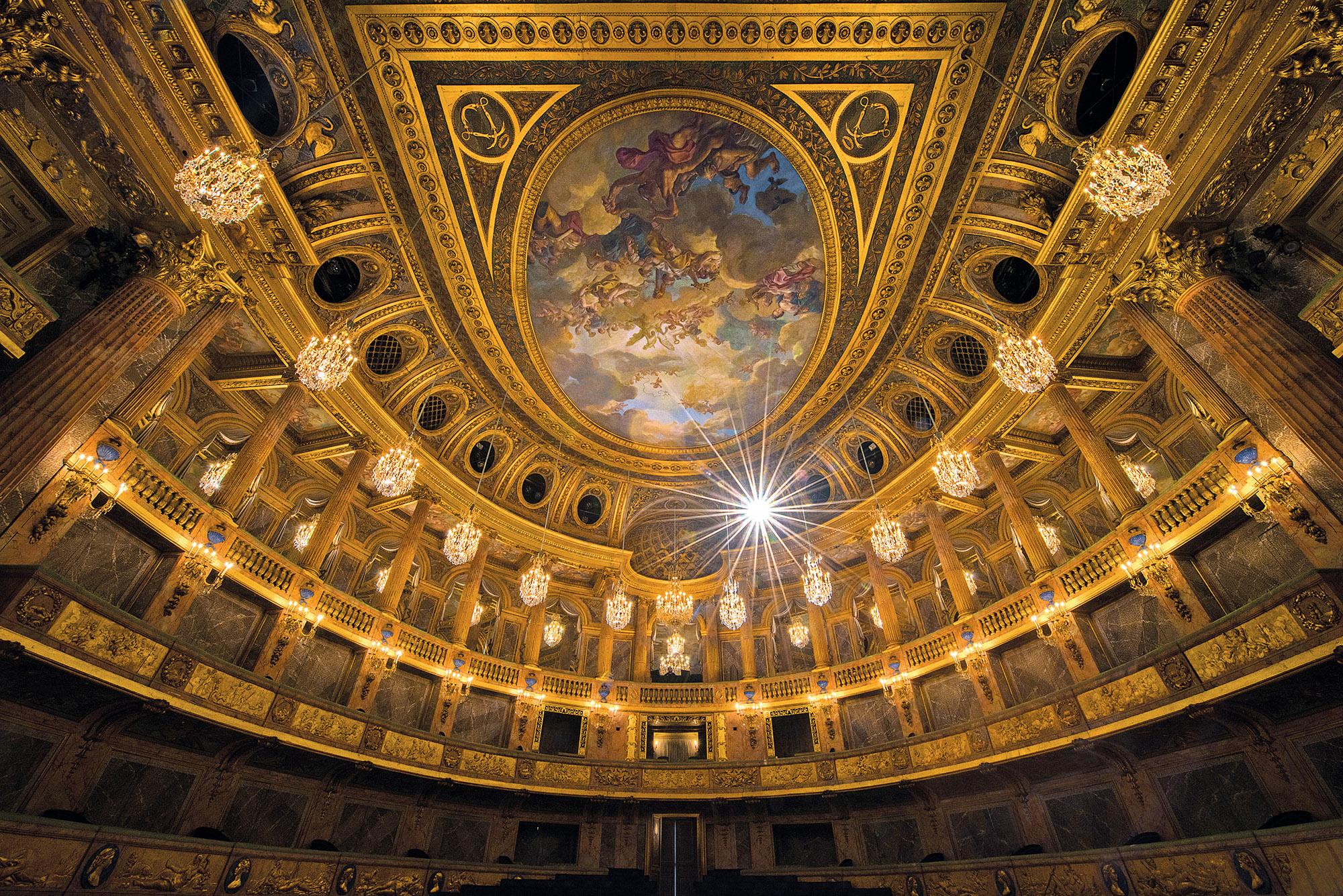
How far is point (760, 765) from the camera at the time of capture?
1520 cm

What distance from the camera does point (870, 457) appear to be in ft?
55.9

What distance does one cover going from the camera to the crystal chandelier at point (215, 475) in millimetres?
11844

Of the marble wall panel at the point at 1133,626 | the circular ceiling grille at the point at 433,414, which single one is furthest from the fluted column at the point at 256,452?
the marble wall panel at the point at 1133,626

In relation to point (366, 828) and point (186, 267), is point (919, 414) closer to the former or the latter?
point (186, 267)

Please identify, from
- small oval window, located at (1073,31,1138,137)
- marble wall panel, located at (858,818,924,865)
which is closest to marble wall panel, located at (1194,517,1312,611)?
small oval window, located at (1073,31,1138,137)

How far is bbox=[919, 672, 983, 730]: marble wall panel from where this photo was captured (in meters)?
13.3

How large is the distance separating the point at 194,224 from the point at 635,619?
15508 mm

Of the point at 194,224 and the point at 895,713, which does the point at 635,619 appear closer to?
the point at 895,713

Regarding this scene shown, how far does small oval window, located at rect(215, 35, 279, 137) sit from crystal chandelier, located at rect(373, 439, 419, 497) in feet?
19.8

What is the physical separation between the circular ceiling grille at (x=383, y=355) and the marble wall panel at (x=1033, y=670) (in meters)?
17.1

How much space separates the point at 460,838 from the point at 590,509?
9829 millimetres

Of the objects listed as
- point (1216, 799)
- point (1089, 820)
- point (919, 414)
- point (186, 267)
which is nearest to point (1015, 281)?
point (919, 414)

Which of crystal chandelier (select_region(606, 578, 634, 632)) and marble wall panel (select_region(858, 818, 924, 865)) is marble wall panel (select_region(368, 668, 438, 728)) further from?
marble wall panel (select_region(858, 818, 924, 865))

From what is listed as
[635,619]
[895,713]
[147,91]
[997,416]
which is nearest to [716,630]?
[635,619]
